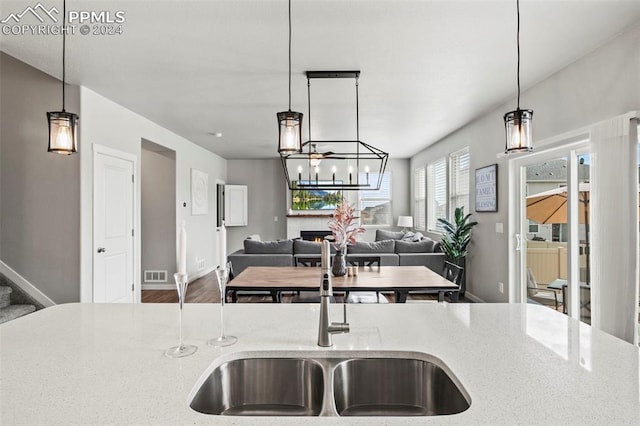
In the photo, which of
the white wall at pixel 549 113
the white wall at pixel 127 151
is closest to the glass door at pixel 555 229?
the white wall at pixel 549 113

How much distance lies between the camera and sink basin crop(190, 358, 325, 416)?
1095 mm

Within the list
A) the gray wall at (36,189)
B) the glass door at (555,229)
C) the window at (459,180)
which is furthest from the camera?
the window at (459,180)

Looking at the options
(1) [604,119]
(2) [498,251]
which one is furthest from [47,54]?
(2) [498,251]

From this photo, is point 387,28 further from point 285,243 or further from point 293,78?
point 285,243

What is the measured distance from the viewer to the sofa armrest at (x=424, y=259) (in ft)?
16.1

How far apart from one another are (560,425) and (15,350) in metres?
1.48

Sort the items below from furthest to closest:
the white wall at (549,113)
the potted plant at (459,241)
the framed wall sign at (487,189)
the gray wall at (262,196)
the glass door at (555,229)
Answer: the gray wall at (262,196) < the potted plant at (459,241) < the framed wall sign at (487,189) < the glass door at (555,229) < the white wall at (549,113)

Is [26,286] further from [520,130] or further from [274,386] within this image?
[520,130]

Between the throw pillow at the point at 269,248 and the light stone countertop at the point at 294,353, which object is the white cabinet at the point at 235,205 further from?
the light stone countertop at the point at 294,353

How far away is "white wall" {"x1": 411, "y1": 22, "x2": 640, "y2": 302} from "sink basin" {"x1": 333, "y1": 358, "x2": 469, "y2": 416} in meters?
2.63

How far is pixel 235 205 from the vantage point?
335 inches

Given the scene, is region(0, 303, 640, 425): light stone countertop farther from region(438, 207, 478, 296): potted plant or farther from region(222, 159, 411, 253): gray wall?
region(222, 159, 411, 253): gray wall

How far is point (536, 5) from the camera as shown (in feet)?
7.30

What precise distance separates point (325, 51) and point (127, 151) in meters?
2.92
